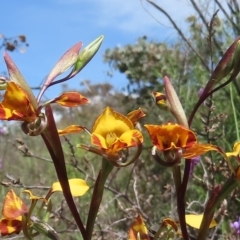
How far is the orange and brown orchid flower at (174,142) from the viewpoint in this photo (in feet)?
2.12

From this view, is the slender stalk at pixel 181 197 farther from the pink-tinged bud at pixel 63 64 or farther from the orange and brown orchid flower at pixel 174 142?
the pink-tinged bud at pixel 63 64

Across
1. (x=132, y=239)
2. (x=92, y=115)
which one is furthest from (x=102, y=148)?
(x=92, y=115)

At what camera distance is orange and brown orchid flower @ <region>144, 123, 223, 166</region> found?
65 centimetres

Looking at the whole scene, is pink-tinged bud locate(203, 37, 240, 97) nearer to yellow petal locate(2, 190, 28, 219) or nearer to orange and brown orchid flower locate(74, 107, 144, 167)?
orange and brown orchid flower locate(74, 107, 144, 167)

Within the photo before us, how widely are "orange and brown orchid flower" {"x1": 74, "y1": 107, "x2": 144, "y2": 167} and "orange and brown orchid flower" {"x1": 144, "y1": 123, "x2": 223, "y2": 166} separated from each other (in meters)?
0.02

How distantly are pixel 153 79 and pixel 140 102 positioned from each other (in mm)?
211

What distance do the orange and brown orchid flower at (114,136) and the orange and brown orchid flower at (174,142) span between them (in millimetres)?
18

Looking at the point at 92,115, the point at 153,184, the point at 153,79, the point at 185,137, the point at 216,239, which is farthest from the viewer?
→ the point at 92,115

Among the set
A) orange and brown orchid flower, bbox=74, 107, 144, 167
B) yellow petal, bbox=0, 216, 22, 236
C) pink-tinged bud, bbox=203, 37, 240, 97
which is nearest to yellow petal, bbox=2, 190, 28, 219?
yellow petal, bbox=0, 216, 22, 236

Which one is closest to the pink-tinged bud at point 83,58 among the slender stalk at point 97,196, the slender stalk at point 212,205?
the slender stalk at point 97,196

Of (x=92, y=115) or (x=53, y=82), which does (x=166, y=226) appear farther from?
(x=92, y=115)

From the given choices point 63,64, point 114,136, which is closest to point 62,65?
point 63,64

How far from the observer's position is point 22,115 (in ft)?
2.13

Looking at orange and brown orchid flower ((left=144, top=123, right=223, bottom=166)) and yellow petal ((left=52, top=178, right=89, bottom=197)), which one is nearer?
orange and brown orchid flower ((left=144, top=123, right=223, bottom=166))
